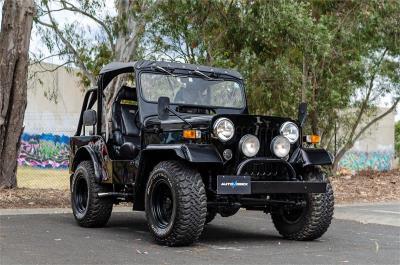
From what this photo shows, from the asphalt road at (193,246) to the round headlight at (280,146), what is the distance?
1.11 m

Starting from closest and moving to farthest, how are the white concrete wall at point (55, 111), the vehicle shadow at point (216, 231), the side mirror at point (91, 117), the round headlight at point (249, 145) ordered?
the round headlight at point (249, 145), the vehicle shadow at point (216, 231), the side mirror at point (91, 117), the white concrete wall at point (55, 111)

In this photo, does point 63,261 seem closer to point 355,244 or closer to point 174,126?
point 174,126

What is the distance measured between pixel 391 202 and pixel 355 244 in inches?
312

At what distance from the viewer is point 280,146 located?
800 centimetres

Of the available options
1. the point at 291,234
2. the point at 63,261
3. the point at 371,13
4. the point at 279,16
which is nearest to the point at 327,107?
the point at 371,13

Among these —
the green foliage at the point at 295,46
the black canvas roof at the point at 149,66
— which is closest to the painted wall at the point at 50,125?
the green foliage at the point at 295,46

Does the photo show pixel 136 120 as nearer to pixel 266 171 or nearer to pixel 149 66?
pixel 149 66

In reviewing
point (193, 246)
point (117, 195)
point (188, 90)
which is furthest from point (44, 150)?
point (193, 246)

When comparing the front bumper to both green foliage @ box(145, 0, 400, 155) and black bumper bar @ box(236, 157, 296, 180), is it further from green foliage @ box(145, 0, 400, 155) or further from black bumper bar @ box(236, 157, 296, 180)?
green foliage @ box(145, 0, 400, 155)

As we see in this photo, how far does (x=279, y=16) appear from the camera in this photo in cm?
1549

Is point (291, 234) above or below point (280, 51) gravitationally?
below

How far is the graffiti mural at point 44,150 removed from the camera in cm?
3647

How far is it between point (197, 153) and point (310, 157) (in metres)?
1.60

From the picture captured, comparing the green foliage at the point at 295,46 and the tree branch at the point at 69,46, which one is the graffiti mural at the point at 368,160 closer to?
the green foliage at the point at 295,46
